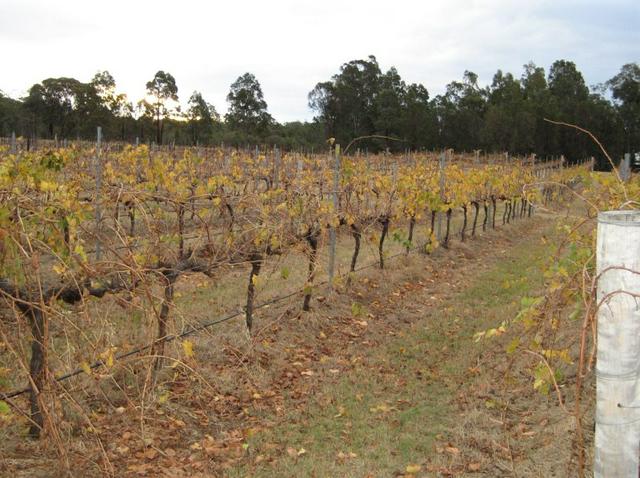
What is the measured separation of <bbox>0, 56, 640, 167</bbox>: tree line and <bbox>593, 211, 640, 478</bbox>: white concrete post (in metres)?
41.9

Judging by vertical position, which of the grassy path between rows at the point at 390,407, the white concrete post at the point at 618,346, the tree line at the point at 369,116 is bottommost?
the grassy path between rows at the point at 390,407

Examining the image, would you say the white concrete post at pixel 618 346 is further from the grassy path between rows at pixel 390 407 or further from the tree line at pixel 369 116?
the tree line at pixel 369 116

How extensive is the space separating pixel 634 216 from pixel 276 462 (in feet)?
9.57

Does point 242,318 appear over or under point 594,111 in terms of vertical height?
under

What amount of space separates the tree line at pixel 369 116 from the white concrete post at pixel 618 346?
138 feet

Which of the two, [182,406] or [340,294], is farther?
[340,294]

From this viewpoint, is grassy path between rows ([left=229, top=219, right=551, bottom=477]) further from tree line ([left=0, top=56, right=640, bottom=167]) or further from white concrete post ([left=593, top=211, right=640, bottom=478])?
tree line ([left=0, top=56, right=640, bottom=167])

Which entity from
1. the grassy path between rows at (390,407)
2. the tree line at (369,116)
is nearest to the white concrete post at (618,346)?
the grassy path between rows at (390,407)

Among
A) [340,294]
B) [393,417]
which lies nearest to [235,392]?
[393,417]

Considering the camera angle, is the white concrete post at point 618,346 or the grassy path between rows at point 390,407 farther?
the grassy path between rows at point 390,407

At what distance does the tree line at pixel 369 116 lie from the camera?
4434 centimetres

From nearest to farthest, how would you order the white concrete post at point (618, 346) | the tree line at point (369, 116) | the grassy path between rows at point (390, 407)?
the white concrete post at point (618, 346) → the grassy path between rows at point (390, 407) → the tree line at point (369, 116)

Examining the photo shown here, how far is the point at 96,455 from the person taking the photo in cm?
355

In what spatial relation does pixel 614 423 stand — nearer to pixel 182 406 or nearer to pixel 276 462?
pixel 276 462
